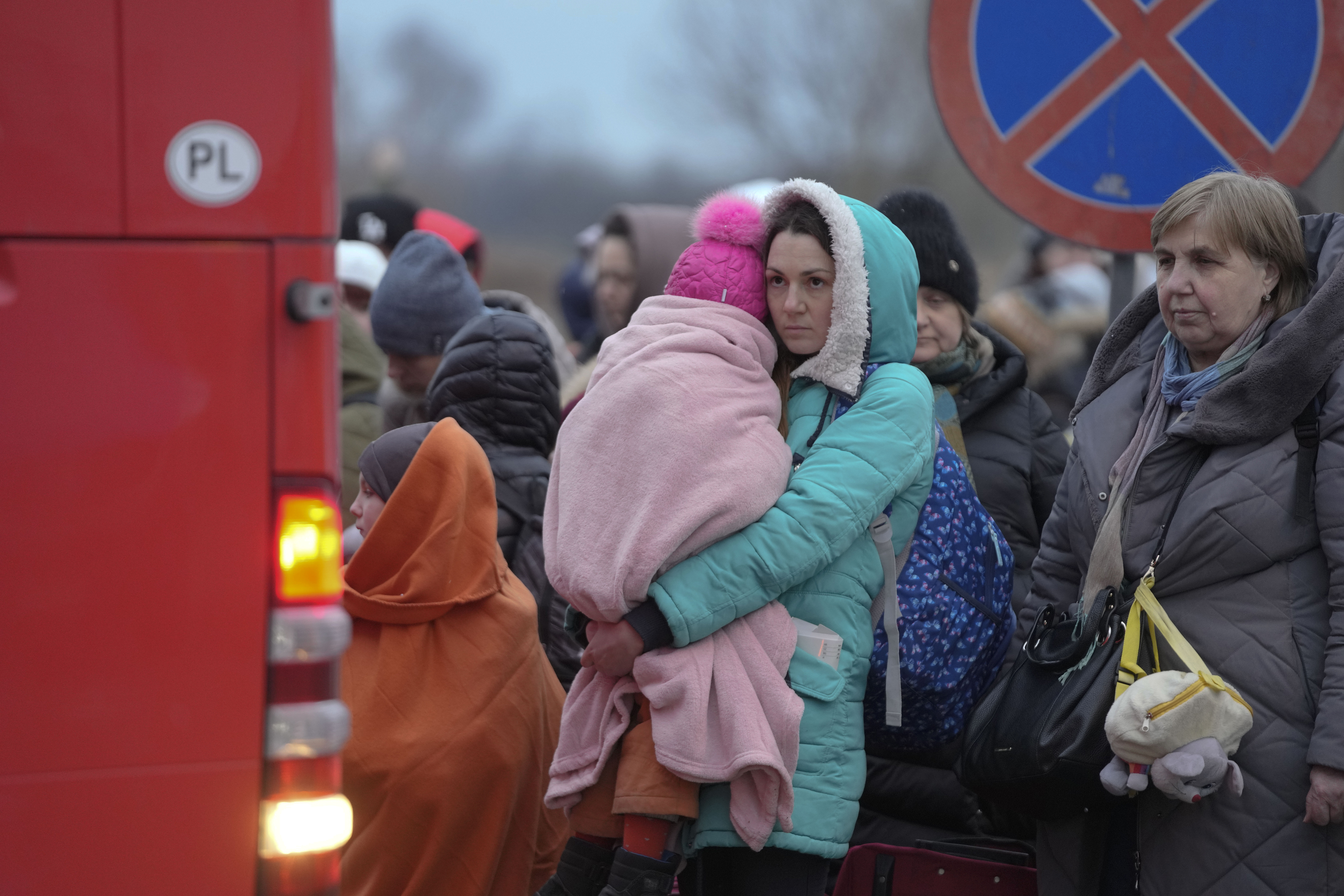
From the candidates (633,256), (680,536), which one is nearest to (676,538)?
(680,536)

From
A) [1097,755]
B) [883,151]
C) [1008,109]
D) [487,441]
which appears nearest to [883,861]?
[1097,755]

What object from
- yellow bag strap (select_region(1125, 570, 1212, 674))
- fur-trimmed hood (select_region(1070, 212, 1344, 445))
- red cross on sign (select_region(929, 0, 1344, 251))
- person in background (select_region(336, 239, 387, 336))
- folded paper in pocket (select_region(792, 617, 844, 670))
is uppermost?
red cross on sign (select_region(929, 0, 1344, 251))

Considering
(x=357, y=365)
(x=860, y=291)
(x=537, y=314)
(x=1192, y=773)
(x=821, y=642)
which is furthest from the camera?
(x=357, y=365)

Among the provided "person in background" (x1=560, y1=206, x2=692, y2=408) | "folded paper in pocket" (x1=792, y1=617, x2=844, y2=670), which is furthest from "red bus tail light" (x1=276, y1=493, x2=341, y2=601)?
"person in background" (x1=560, y1=206, x2=692, y2=408)

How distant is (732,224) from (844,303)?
1.13 ft

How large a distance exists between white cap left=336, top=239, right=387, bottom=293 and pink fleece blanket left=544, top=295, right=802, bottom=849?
3.78 metres

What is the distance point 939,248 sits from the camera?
13.4 feet

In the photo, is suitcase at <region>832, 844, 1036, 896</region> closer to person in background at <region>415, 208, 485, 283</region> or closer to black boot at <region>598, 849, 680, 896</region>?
black boot at <region>598, 849, 680, 896</region>

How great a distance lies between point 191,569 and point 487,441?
1998 mm

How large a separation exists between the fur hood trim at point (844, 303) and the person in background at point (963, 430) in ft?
3.20

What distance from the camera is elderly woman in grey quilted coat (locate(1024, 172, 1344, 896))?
109 inches

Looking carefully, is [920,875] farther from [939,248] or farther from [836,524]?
[939,248]

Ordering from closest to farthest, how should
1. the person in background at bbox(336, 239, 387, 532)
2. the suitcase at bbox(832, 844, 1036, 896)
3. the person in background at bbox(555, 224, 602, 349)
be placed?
1. the suitcase at bbox(832, 844, 1036, 896)
2. the person in background at bbox(336, 239, 387, 532)
3. the person in background at bbox(555, 224, 602, 349)

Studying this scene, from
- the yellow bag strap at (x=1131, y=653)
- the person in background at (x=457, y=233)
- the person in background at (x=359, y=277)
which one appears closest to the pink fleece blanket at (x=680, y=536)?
the yellow bag strap at (x=1131, y=653)
